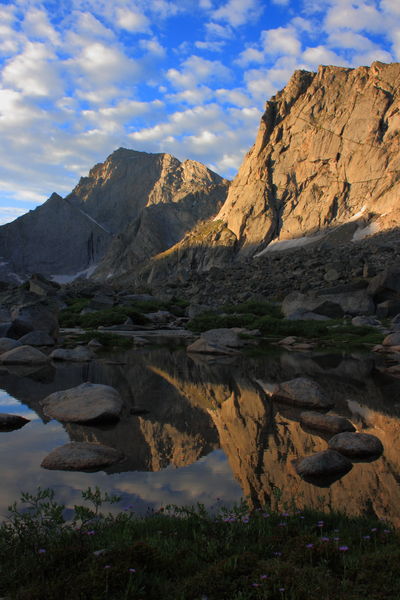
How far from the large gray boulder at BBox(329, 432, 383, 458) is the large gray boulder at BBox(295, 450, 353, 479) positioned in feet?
1.76

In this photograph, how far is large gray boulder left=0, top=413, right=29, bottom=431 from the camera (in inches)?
364

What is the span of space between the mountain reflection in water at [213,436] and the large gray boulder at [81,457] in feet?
0.61

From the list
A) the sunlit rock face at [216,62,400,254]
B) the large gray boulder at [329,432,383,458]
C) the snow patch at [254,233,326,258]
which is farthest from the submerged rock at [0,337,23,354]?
the snow patch at [254,233,326,258]

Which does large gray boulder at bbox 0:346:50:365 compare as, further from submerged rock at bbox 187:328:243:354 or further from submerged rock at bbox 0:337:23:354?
submerged rock at bbox 187:328:243:354

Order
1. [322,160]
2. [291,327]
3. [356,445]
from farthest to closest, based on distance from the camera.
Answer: [322,160], [291,327], [356,445]

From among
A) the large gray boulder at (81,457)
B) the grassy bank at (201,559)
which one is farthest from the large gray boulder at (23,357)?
the grassy bank at (201,559)

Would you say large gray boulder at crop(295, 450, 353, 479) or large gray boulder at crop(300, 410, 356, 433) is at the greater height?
large gray boulder at crop(300, 410, 356, 433)

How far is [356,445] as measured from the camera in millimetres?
7871

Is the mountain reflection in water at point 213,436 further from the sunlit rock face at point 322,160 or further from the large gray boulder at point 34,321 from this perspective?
the sunlit rock face at point 322,160

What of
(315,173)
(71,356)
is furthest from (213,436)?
(315,173)

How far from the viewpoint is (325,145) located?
124m

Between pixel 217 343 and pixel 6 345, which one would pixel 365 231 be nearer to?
pixel 217 343

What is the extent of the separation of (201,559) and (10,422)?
635 centimetres

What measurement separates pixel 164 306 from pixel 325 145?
98.2m
